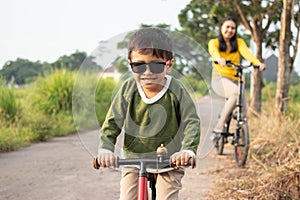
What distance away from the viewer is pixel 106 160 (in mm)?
2318

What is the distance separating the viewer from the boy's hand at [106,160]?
2312mm

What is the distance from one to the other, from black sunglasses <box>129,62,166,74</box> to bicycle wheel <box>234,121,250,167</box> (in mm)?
3939

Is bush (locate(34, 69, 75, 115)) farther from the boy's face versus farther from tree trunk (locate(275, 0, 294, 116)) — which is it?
the boy's face

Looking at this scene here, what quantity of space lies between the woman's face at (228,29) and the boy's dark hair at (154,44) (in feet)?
13.4

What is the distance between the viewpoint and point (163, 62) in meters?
2.39

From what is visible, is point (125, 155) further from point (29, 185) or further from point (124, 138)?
point (29, 185)

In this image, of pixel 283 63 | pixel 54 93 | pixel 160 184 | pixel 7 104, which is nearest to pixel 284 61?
pixel 283 63

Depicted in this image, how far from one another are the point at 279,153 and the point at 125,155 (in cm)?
367

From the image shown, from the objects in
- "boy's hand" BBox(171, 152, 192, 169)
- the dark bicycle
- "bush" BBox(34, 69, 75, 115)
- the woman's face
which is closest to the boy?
"boy's hand" BBox(171, 152, 192, 169)

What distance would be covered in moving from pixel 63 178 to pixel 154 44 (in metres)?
3.69

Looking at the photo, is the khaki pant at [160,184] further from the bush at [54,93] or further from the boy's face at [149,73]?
the bush at [54,93]

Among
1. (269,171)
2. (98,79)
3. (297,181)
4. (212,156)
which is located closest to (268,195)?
(297,181)

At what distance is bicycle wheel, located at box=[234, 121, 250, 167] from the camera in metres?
6.16

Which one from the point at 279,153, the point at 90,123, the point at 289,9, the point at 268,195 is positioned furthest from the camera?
the point at 289,9
